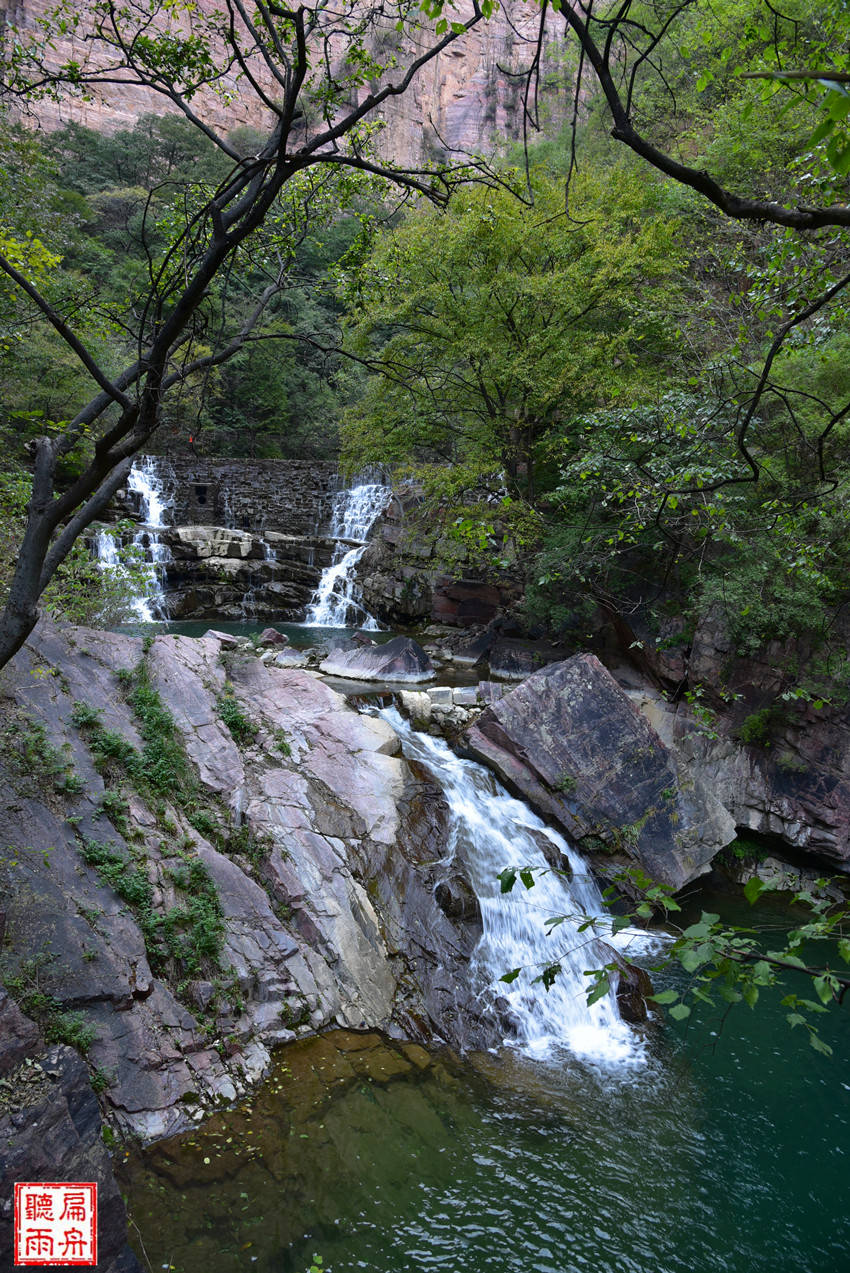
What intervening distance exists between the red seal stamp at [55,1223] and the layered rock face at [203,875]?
100 centimetres

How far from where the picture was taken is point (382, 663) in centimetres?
1248

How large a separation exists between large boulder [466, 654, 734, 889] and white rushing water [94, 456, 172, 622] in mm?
9210

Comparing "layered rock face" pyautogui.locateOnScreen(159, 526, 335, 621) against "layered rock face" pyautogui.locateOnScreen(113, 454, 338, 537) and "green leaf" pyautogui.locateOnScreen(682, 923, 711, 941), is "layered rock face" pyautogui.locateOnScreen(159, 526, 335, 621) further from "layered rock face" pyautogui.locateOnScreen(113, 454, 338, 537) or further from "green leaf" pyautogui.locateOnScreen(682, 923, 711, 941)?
"green leaf" pyautogui.locateOnScreen(682, 923, 711, 941)

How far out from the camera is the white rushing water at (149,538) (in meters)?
18.1

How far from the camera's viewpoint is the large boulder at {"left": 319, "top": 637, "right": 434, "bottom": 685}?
1212 cm

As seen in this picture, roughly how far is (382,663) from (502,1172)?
333 inches

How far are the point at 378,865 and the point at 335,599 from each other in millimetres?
13326

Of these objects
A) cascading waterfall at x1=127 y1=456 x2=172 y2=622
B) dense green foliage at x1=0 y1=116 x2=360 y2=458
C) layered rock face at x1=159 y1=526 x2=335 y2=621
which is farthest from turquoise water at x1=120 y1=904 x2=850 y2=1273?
dense green foliage at x1=0 y1=116 x2=360 y2=458

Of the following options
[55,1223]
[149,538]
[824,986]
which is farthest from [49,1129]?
[149,538]

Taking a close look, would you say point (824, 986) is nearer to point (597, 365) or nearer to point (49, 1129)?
point (49, 1129)

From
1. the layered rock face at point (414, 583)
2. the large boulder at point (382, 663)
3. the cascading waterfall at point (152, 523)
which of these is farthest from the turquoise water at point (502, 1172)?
the cascading waterfall at point (152, 523)

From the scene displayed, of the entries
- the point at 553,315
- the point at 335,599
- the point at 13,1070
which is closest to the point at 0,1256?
the point at 13,1070

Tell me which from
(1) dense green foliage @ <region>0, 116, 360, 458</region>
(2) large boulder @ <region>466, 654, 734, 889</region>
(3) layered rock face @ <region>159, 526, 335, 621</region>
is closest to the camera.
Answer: (2) large boulder @ <region>466, 654, 734, 889</region>

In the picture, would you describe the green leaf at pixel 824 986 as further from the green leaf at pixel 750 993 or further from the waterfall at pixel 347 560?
the waterfall at pixel 347 560
